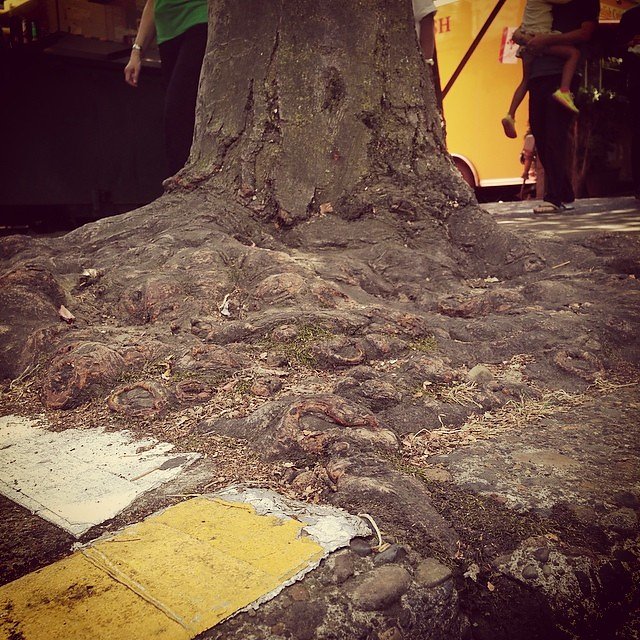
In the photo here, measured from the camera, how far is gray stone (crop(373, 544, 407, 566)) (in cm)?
147

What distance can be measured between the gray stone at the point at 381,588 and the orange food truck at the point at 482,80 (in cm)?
913

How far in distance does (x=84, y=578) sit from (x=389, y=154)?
3.09m

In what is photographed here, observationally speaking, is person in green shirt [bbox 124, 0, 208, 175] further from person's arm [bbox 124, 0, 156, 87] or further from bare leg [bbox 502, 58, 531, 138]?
bare leg [bbox 502, 58, 531, 138]

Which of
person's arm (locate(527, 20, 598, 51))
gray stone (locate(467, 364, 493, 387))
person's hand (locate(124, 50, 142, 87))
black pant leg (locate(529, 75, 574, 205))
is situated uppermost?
person's arm (locate(527, 20, 598, 51))

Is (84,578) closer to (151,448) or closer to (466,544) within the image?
(151,448)

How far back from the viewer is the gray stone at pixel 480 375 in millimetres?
2529

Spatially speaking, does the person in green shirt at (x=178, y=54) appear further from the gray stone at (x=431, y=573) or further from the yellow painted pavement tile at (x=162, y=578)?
the gray stone at (x=431, y=573)

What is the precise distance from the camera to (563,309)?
3168 mm

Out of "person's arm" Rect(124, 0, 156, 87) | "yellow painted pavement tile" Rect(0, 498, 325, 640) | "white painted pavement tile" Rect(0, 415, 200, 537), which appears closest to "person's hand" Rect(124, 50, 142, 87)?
"person's arm" Rect(124, 0, 156, 87)

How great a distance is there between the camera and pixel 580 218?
22.6ft

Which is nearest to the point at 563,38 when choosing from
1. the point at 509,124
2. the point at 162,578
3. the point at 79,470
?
the point at 509,124

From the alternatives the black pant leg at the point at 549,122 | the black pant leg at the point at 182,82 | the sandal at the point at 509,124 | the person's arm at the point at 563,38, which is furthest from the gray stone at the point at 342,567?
the sandal at the point at 509,124

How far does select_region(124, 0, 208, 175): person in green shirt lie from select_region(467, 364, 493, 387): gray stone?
3285 millimetres

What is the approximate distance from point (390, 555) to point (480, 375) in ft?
4.03
